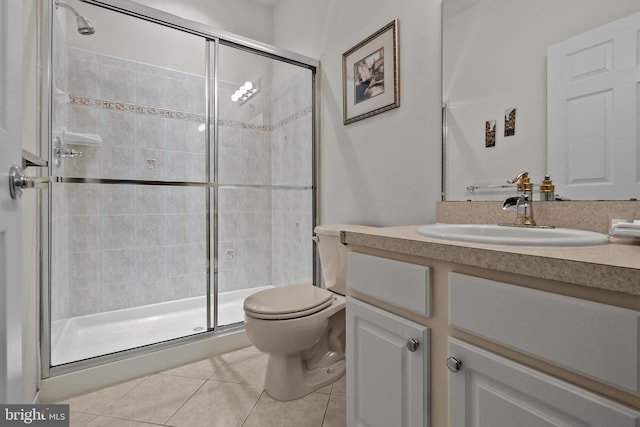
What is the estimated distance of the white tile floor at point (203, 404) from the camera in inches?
51.7

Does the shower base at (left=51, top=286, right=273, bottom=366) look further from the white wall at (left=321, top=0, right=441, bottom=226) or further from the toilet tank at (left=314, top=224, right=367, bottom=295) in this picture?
the white wall at (left=321, top=0, right=441, bottom=226)

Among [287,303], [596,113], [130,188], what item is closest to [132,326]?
[130,188]

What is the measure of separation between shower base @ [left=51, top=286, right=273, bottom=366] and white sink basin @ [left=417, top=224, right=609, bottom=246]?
164cm

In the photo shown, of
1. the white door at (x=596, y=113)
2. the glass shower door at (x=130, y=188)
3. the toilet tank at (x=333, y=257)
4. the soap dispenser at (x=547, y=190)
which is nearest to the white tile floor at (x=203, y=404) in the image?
the glass shower door at (x=130, y=188)

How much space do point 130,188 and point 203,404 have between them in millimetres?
1686

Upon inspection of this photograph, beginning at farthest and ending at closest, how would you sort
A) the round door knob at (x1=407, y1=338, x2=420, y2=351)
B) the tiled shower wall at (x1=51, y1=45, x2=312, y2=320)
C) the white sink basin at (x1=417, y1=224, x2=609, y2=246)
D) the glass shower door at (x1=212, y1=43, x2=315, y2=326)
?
the glass shower door at (x1=212, y1=43, x2=315, y2=326), the tiled shower wall at (x1=51, y1=45, x2=312, y2=320), the round door knob at (x1=407, y1=338, x2=420, y2=351), the white sink basin at (x1=417, y1=224, x2=609, y2=246)

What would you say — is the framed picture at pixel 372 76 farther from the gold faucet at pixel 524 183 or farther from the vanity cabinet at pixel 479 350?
the vanity cabinet at pixel 479 350

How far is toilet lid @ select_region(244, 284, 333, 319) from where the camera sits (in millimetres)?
1371

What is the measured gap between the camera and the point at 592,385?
0.53 m

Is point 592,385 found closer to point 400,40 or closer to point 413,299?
point 413,299

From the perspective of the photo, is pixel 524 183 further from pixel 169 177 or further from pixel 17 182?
pixel 169 177

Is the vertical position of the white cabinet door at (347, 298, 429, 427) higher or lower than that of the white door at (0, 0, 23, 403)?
lower

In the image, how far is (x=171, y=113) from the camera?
250 centimetres

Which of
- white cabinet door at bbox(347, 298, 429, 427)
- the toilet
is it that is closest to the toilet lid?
the toilet
